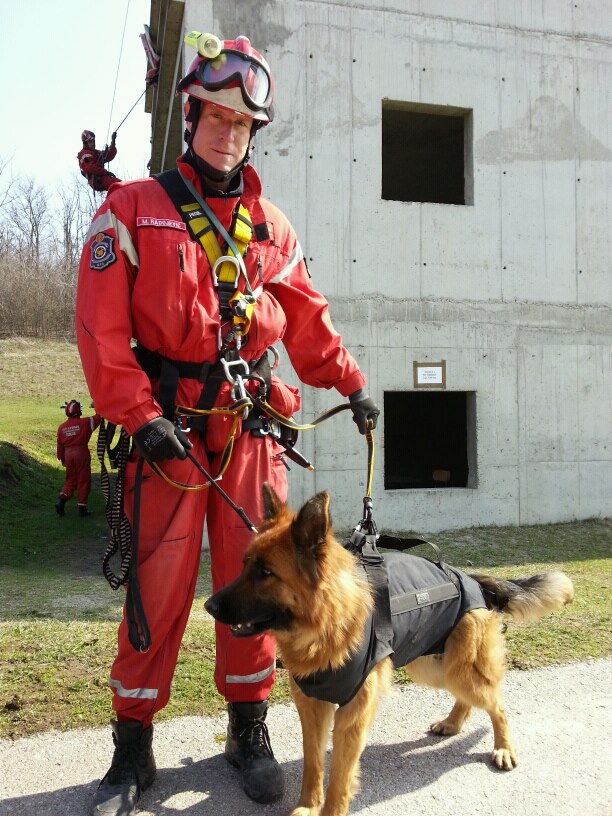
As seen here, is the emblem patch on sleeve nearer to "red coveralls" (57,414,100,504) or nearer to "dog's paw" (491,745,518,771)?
"dog's paw" (491,745,518,771)

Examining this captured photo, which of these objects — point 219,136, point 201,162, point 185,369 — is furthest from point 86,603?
point 219,136

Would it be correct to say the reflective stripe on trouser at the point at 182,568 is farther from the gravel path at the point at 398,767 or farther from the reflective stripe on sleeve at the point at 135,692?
the gravel path at the point at 398,767

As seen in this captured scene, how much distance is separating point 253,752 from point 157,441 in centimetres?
142

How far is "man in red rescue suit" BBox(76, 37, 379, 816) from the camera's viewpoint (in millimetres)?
2586

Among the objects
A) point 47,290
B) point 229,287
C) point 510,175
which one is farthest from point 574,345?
point 47,290

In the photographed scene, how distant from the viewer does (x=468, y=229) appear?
9062mm

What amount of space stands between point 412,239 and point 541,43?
138 inches

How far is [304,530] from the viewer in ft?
7.78

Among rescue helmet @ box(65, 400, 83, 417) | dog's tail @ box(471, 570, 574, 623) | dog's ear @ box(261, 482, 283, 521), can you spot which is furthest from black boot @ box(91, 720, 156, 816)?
rescue helmet @ box(65, 400, 83, 417)

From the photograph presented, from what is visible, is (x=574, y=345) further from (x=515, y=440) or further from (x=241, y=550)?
(x=241, y=550)

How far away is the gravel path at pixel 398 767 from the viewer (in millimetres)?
2623

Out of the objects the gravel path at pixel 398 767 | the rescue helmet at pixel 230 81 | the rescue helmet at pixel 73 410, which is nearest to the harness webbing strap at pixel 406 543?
the gravel path at pixel 398 767

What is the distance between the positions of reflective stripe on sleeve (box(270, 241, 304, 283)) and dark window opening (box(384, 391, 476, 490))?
10.4 m

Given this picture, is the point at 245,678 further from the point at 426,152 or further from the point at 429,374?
the point at 426,152
